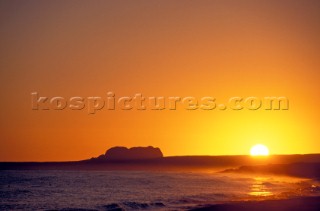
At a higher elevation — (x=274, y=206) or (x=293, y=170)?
(x=293, y=170)

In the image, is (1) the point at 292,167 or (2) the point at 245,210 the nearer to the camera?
(2) the point at 245,210

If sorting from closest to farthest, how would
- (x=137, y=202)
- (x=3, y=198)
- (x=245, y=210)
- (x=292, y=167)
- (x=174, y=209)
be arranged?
(x=245, y=210) → (x=174, y=209) → (x=137, y=202) → (x=3, y=198) → (x=292, y=167)

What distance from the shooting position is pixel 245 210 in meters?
41.2

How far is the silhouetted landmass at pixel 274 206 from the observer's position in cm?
4106

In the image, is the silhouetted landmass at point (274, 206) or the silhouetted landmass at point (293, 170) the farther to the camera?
the silhouetted landmass at point (293, 170)

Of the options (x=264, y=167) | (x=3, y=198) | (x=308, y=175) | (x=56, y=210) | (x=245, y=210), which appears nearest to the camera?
(x=245, y=210)

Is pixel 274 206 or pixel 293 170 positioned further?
pixel 293 170

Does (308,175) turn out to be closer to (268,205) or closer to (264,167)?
(264,167)

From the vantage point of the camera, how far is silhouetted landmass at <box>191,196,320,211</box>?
4106cm

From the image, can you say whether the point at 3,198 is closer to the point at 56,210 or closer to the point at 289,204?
the point at 56,210

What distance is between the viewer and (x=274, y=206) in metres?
42.5

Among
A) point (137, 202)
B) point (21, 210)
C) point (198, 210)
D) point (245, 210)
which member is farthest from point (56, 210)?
point (245, 210)

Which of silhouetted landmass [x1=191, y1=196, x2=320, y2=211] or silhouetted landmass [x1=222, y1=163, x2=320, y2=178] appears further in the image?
silhouetted landmass [x1=222, y1=163, x2=320, y2=178]

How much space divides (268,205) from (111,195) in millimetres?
25815
